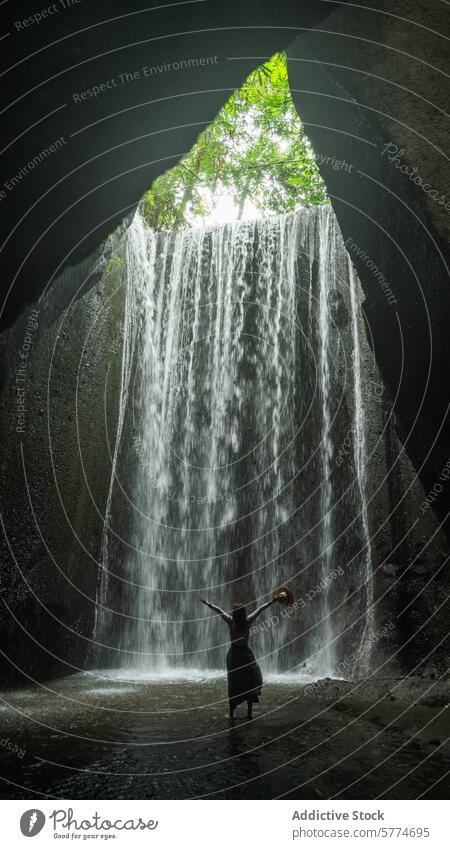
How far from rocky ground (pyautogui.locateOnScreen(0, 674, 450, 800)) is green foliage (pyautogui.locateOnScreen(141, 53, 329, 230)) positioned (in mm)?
13703

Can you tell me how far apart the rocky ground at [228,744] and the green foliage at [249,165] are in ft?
45.0

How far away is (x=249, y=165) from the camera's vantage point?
58.6ft

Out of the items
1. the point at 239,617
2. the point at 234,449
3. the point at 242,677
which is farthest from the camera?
the point at 234,449

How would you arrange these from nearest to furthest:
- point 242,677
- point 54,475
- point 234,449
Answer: point 242,677
point 54,475
point 234,449

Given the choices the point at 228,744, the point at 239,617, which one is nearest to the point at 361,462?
the point at 239,617

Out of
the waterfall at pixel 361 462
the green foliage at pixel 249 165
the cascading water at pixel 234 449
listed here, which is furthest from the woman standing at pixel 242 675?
the green foliage at pixel 249 165

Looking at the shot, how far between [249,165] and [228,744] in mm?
16869

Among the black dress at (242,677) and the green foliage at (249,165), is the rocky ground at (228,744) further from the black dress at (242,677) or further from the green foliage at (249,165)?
the green foliage at (249,165)

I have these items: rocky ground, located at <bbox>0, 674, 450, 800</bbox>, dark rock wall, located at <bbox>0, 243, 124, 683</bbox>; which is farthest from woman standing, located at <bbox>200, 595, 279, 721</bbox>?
dark rock wall, located at <bbox>0, 243, 124, 683</bbox>

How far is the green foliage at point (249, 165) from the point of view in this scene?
16141 mm

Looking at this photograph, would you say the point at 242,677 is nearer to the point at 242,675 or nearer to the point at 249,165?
the point at 242,675

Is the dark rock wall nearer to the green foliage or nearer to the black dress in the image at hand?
the black dress

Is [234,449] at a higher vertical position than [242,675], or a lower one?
higher

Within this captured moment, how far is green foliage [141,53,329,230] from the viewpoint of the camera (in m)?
16.1
